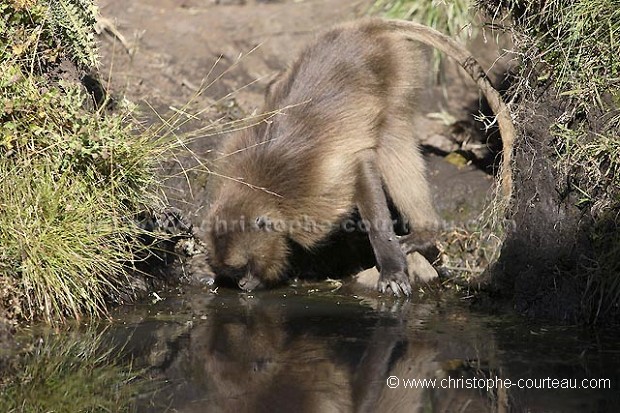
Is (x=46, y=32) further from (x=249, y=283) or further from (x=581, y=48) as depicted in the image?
(x=581, y=48)

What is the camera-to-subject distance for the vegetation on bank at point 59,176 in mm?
6871

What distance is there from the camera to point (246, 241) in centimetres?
829

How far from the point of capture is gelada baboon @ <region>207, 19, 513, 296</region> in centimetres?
821

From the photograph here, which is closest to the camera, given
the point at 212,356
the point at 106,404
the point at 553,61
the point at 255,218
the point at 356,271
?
the point at 106,404

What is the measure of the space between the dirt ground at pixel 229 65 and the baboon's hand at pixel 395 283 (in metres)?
1.27

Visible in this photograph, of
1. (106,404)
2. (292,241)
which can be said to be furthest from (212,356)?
(292,241)

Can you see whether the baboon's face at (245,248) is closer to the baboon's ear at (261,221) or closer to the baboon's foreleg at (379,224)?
the baboon's ear at (261,221)

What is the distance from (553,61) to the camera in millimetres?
7328

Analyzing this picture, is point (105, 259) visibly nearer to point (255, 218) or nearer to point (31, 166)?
point (31, 166)

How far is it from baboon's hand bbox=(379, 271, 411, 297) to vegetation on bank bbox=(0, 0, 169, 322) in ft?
6.40

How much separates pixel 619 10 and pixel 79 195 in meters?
3.94

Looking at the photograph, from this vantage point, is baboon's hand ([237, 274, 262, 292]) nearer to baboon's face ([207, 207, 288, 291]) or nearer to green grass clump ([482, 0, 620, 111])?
baboon's face ([207, 207, 288, 291])

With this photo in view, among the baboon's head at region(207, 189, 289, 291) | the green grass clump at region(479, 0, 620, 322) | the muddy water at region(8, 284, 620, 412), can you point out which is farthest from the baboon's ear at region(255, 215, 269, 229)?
the green grass clump at region(479, 0, 620, 322)

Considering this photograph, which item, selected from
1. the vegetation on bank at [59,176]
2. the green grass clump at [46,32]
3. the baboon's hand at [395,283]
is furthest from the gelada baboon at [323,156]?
the green grass clump at [46,32]
